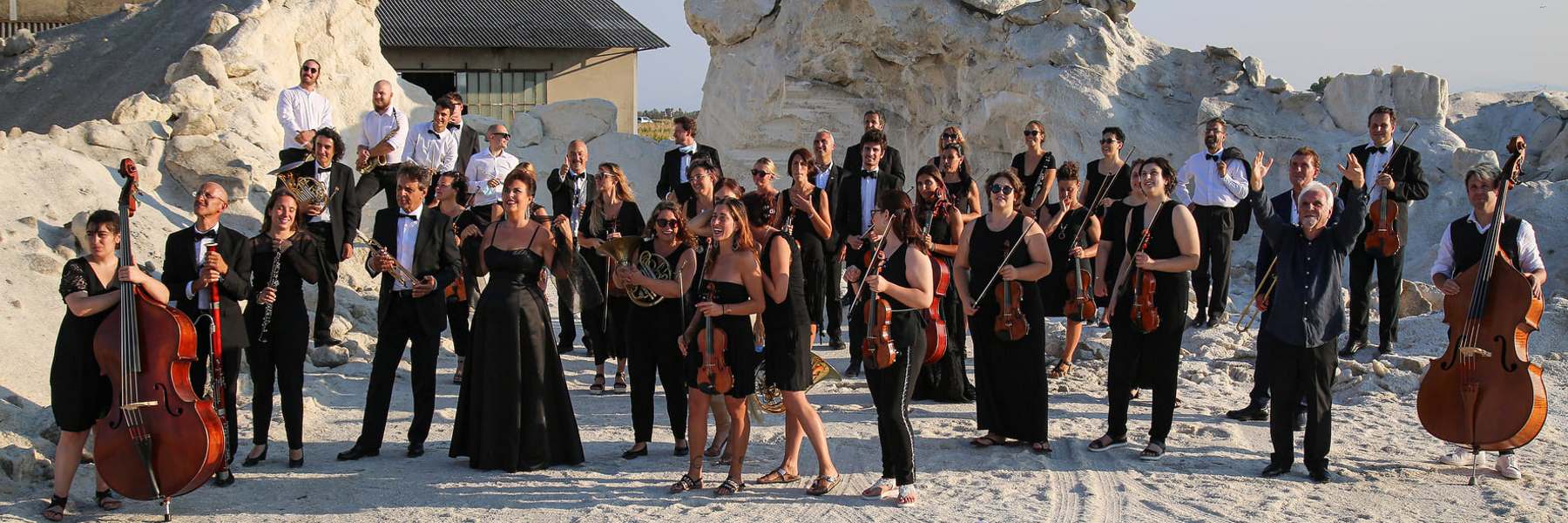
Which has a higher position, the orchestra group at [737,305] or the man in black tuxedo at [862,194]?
the man in black tuxedo at [862,194]

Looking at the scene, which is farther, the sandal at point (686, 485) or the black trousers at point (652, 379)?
the black trousers at point (652, 379)

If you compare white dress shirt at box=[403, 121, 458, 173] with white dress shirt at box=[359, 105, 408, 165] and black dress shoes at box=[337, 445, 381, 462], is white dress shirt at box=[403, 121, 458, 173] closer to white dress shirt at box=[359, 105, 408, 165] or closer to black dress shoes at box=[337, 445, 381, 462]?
white dress shirt at box=[359, 105, 408, 165]

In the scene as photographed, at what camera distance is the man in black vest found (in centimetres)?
650

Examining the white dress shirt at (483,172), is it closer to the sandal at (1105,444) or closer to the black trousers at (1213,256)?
the sandal at (1105,444)

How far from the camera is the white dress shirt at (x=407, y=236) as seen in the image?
291 inches

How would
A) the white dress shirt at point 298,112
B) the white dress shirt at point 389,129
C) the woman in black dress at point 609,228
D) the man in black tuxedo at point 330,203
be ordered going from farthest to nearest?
the white dress shirt at point 298,112
the white dress shirt at point 389,129
the man in black tuxedo at point 330,203
the woman in black dress at point 609,228

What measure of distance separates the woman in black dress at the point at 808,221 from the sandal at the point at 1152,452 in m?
2.50

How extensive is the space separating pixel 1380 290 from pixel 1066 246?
237 centimetres

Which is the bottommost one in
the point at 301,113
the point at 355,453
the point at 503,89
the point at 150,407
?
the point at 355,453

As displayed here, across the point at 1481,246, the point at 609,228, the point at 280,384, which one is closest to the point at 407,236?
the point at 280,384

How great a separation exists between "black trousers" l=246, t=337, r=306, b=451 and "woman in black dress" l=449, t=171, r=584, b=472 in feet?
2.91

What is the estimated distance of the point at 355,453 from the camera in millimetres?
7156

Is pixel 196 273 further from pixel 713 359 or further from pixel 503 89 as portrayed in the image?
pixel 503 89

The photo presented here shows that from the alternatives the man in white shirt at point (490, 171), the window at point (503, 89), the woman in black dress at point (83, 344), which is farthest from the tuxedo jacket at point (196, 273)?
the window at point (503, 89)
